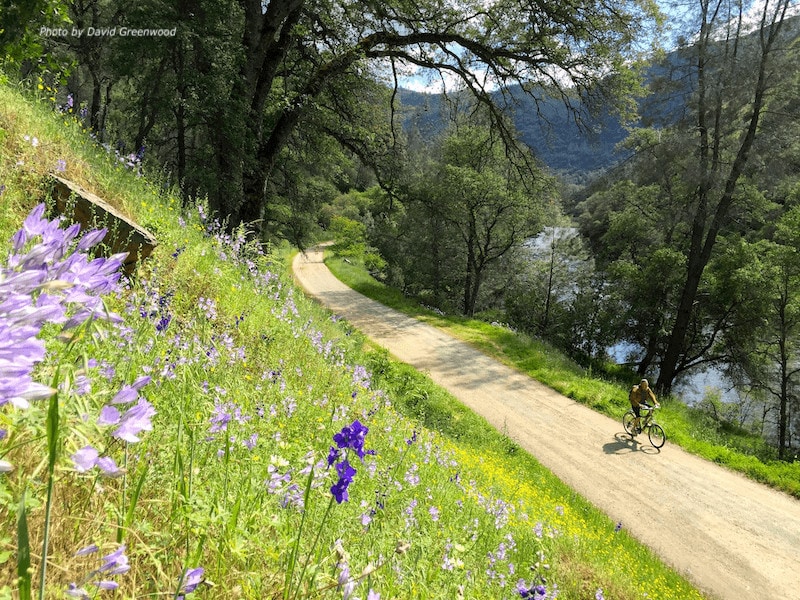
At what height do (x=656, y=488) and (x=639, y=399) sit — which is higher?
(x=639, y=399)

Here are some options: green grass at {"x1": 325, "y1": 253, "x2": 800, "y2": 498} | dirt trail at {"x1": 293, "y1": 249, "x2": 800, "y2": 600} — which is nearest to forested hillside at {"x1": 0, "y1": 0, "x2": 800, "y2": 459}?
green grass at {"x1": 325, "y1": 253, "x2": 800, "y2": 498}

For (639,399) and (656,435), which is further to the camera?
(639,399)

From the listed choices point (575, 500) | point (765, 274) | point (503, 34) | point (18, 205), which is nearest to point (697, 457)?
point (575, 500)

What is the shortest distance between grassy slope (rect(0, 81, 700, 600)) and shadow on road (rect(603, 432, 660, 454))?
2.62 meters

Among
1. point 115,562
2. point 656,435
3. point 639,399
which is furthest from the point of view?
point 639,399

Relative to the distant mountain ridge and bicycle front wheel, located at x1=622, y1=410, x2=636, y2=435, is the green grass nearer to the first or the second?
bicycle front wheel, located at x1=622, y1=410, x2=636, y2=435

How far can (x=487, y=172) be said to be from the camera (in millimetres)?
24188

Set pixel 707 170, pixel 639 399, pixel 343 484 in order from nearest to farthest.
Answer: pixel 343 484
pixel 639 399
pixel 707 170

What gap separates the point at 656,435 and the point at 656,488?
2.35 meters

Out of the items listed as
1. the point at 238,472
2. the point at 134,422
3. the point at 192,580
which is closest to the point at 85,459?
the point at 134,422

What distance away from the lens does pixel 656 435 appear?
11930mm

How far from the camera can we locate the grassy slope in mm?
1347

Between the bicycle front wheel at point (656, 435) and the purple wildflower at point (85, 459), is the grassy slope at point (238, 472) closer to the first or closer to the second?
the purple wildflower at point (85, 459)

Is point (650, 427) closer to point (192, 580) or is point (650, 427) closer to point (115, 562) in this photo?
point (192, 580)
